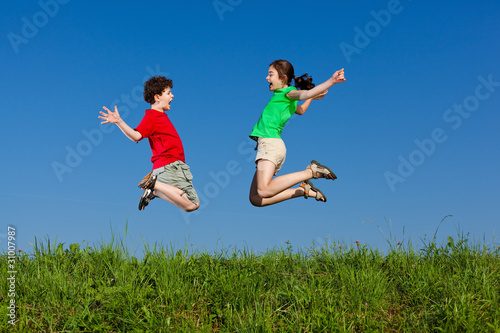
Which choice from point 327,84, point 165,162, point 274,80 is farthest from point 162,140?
point 327,84

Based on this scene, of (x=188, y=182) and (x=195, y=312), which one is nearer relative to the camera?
(x=195, y=312)

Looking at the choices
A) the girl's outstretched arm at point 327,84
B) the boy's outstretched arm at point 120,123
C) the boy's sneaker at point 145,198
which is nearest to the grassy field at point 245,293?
the boy's sneaker at point 145,198

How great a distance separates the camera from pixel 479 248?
7.17 metres

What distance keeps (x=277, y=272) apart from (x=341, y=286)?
0.89 m

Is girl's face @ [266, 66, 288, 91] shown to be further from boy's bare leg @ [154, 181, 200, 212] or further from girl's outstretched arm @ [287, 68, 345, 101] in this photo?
boy's bare leg @ [154, 181, 200, 212]

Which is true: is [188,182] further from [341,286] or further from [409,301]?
[409,301]

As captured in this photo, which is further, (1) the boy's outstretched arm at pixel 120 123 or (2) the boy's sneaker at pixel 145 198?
(2) the boy's sneaker at pixel 145 198

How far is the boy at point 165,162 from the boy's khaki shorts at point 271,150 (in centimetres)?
140

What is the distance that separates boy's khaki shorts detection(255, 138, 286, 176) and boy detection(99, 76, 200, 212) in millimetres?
1396

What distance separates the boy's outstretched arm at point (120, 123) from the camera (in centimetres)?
727

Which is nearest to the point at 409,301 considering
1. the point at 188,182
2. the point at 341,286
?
the point at 341,286

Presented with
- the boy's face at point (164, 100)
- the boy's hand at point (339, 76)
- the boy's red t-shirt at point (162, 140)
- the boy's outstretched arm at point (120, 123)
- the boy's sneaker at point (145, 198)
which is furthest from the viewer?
the boy's face at point (164, 100)

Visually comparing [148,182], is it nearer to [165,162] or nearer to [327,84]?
[165,162]

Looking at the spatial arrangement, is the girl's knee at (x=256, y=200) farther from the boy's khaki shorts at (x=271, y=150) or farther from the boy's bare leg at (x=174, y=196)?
the boy's bare leg at (x=174, y=196)
